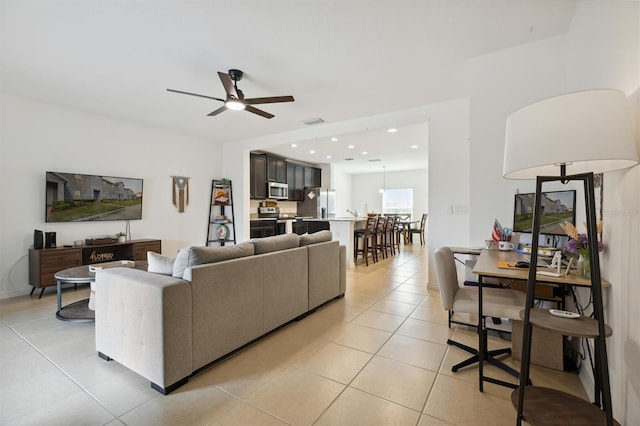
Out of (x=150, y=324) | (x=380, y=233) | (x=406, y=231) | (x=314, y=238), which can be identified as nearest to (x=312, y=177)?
(x=406, y=231)

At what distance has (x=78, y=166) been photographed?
4.51 m

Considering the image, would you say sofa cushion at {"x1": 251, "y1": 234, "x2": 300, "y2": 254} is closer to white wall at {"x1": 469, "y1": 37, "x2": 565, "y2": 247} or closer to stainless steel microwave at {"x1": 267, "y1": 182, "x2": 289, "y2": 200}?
white wall at {"x1": 469, "y1": 37, "x2": 565, "y2": 247}

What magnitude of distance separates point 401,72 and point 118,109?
427 cm

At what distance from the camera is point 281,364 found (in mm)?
2207

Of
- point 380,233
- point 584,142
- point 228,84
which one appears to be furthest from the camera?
point 380,233

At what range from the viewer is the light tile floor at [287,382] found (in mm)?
1660

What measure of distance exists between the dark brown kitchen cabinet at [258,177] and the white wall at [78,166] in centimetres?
123

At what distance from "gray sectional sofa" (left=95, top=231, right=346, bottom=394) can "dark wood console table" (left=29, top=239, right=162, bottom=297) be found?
8.15 feet

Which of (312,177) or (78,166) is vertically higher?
(312,177)

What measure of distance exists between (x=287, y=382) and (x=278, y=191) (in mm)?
6234

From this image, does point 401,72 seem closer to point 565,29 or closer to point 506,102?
point 506,102

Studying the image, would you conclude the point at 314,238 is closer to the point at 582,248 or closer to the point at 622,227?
the point at 582,248

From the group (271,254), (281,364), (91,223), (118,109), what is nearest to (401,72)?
(271,254)

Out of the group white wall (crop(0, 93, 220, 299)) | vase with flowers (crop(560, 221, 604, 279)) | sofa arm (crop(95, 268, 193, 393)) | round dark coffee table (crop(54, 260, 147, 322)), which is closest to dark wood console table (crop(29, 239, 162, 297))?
white wall (crop(0, 93, 220, 299))
